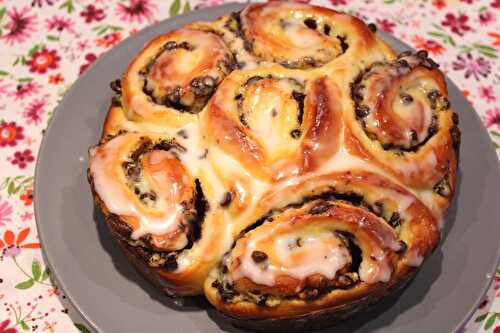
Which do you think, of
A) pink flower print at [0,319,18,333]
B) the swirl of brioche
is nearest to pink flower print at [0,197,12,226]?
pink flower print at [0,319,18,333]

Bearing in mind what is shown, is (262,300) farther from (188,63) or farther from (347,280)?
(188,63)

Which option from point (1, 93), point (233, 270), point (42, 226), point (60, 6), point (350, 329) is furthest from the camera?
point (60, 6)

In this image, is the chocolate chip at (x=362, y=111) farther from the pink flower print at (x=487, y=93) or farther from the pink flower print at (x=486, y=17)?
the pink flower print at (x=486, y=17)

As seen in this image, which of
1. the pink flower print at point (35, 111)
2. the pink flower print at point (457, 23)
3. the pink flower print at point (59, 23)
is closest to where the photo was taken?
the pink flower print at point (35, 111)

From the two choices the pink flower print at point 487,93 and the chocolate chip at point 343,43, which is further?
the pink flower print at point 487,93

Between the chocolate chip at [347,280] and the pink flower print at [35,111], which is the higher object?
the pink flower print at [35,111]

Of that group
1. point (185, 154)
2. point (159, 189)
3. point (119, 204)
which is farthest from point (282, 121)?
point (119, 204)

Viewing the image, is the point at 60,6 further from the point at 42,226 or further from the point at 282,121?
the point at 282,121

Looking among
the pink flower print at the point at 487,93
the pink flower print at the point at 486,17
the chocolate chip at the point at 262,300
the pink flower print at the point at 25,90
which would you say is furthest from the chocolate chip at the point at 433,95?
the pink flower print at the point at 25,90
